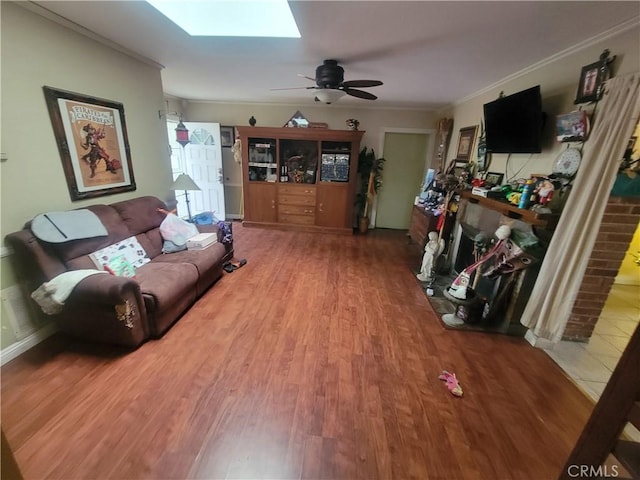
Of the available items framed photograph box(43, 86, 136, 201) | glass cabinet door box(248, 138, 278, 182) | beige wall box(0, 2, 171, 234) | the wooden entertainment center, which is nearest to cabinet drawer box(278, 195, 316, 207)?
the wooden entertainment center

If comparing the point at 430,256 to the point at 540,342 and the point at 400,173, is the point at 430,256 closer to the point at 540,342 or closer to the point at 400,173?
the point at 540,342

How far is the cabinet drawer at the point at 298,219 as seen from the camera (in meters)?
5.04

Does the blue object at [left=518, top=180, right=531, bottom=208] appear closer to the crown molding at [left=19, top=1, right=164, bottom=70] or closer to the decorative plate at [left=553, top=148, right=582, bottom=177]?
the decorative plate at [left=553, top=148, right=582, bottom=177]

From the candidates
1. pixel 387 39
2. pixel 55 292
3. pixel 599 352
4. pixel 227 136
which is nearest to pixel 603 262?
pixel 599 352

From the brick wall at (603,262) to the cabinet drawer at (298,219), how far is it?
12.4ft

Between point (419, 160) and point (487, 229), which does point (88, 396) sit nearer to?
point (487, 229)

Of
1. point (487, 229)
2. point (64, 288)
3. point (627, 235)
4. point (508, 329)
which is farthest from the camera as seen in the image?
point (487, 229)

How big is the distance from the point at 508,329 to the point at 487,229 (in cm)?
101

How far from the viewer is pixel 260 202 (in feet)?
16.5

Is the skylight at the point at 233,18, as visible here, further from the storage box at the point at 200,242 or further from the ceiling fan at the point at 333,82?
the storage box at the point at 200,242

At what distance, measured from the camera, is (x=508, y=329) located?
2.37 m

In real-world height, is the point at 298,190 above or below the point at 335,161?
below

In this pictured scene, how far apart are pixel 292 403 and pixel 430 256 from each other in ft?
7.78

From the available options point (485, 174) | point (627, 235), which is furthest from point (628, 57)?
point (485, 174)
